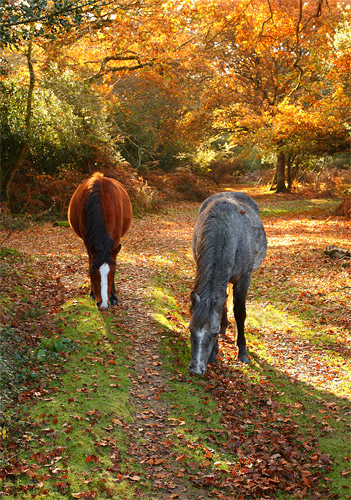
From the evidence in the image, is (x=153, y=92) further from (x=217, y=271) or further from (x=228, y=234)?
(x=217, y=271)

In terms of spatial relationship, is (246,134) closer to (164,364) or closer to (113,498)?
(164,364)

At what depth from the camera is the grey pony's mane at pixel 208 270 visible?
5.74 m

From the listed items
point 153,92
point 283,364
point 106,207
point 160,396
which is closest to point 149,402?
point 160,396

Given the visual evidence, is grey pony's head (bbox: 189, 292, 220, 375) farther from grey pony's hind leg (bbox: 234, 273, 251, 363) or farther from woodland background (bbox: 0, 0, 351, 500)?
grey pony's hind leg (bbox: 234, 273, 251, 363)

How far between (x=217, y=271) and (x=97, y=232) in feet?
7.56

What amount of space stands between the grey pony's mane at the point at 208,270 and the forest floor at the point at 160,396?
3.90 feet

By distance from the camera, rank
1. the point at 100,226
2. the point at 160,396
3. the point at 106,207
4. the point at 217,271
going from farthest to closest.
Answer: the point at 106,207 → the point at 100,226 → the point at 217,271 → the point at 160,396

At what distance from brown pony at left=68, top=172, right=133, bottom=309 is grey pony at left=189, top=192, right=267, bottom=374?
1.46 meters

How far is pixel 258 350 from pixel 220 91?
823 inches

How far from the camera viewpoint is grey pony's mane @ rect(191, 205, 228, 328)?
226 inches

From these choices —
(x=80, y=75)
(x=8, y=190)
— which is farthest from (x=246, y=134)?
(x=8, y=190)

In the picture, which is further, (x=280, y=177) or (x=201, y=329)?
(x=280, y=177)

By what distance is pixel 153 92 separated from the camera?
2520 cm

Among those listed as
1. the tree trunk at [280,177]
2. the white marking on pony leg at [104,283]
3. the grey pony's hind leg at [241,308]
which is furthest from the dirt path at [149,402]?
the tree trunk at [280,177]
